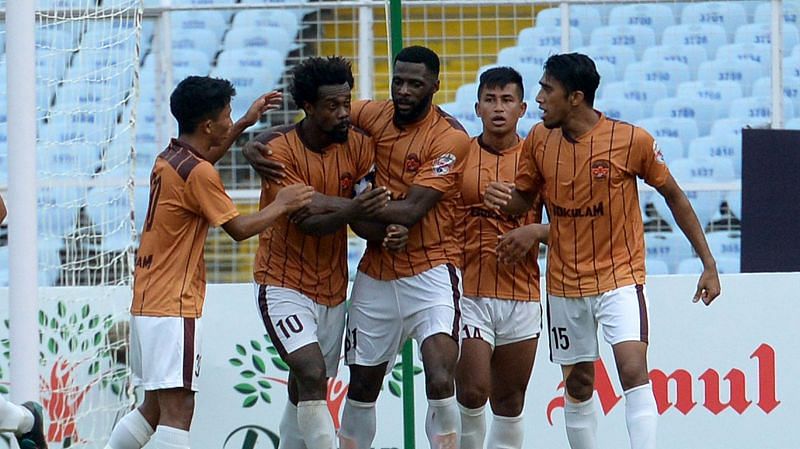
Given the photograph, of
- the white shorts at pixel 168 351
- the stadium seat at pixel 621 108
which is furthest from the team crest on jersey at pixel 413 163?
the stadium seat at pixel 621 108

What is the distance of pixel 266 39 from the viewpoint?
10.0m

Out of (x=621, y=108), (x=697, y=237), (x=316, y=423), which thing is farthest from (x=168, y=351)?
(x=621, y=108)

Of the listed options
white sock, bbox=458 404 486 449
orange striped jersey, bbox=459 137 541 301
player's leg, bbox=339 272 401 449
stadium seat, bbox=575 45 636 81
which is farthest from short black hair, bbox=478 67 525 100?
stadium seat, bbox=575 45 636 81

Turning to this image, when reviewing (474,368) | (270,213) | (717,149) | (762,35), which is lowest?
(474,368)

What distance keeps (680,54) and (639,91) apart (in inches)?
15.0

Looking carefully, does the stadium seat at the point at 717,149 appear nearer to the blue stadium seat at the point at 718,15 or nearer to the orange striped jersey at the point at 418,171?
the blue stadium seat at the point at 718,15

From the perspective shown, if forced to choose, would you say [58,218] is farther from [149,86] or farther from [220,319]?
[149,86]

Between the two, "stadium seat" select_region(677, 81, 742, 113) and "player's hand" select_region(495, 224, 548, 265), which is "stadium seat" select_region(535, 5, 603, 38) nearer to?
"stadium seat" select_region(677, 81, 742, 113)

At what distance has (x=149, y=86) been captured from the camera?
9836mm

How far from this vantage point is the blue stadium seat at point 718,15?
1011 centimetres

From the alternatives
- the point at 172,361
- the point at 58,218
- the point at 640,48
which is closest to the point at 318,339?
the point at 172,361

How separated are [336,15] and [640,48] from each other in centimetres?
212

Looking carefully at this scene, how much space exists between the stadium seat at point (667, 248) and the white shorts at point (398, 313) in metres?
2.94

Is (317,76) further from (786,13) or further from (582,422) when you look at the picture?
(786,13)
